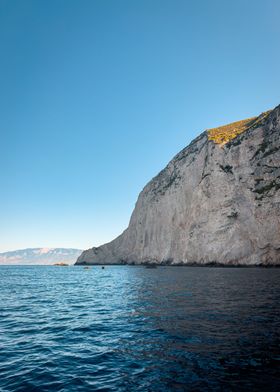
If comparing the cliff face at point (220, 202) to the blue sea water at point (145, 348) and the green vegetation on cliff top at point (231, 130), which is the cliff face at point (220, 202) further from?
the blue sea water at point (145, 348)

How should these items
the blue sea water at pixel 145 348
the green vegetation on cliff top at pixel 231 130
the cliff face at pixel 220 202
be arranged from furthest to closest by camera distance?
1. the green vegetation on cliff top at pixel 231 130
2. the cliff face at pixel 220 202
3. the blue sea water at pixel 145 348

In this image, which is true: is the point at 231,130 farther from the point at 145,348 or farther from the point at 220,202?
the point at 145,348

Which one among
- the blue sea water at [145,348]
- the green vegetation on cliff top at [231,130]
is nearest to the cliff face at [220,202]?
the green vegetation on cliff top at [231,130]

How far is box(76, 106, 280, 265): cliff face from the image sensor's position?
2931 inches

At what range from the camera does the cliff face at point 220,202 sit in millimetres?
74438

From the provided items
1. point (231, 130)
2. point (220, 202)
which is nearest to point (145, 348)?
point (220, 202)

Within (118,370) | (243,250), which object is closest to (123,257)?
(243,250)

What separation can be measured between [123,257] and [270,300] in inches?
4735

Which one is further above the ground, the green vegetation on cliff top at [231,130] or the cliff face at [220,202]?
the green vegetation on cliff top at [231,130]

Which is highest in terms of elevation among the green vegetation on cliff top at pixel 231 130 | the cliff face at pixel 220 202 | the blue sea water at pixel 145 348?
the green vegetation on cliff top at pixel 231 130

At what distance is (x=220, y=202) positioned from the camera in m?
86.4

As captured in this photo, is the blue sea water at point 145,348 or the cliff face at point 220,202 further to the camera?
the cliff face at point 220,202

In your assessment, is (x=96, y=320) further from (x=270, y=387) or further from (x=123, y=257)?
(x=123, y=257)

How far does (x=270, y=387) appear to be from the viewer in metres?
8.30
